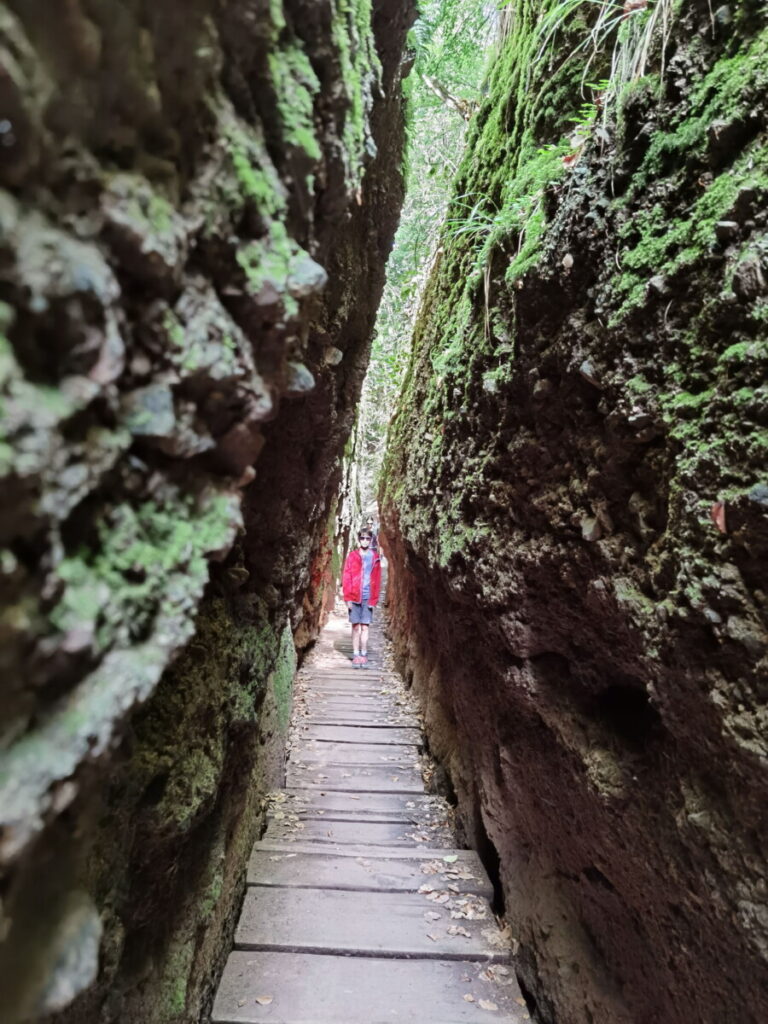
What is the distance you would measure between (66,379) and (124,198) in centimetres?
33

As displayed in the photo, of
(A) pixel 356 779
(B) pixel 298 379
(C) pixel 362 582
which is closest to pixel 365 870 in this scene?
(A) pixel 356 779

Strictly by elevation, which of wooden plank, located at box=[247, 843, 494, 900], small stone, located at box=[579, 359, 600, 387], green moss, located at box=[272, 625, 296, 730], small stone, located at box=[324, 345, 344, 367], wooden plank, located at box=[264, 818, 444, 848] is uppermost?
small stone, located at box=[324, 345, 344, 367]

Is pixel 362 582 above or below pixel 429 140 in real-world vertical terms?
below

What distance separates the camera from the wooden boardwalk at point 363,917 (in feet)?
10.4

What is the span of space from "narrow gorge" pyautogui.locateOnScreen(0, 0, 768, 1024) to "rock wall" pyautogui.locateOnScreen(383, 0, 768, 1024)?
0.02 meters

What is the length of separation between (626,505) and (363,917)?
132 inches

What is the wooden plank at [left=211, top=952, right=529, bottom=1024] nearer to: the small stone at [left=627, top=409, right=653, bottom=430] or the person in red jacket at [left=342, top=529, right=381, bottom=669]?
the small stone at [left=627, top=409, right=653, bottom=430]

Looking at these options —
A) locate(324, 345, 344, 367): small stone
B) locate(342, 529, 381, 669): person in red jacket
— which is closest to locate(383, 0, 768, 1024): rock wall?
locate(324, 345, 344, 367): small stone

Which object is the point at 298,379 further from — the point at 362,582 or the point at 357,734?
the point at 362,582

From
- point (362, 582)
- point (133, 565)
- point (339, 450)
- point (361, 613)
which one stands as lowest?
point (361, 613)

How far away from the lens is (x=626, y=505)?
216 centimetres

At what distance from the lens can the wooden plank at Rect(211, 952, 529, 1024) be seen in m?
3.07

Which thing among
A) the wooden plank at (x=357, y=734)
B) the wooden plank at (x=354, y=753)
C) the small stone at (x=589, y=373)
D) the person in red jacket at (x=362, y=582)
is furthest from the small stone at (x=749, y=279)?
the person in red jacket at (x=362, y=582)

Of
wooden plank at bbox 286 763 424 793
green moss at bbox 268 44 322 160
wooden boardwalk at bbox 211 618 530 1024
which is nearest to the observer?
green moss at bbox 268 44 322 160
